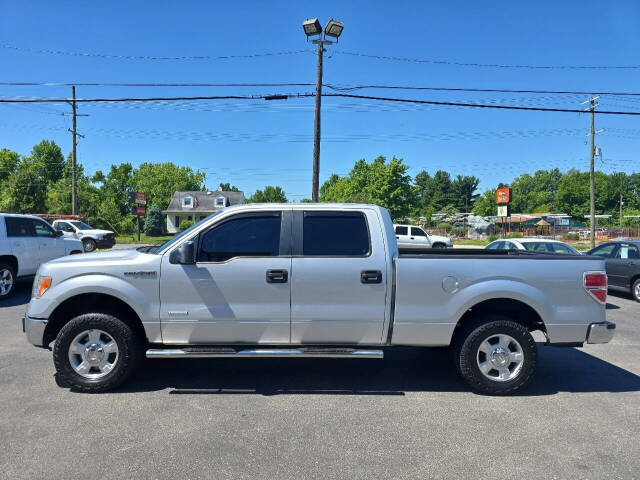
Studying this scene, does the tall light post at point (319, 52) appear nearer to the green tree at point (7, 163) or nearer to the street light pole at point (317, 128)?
the street light pole at point (317, 128)

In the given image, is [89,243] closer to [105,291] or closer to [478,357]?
[105,291]

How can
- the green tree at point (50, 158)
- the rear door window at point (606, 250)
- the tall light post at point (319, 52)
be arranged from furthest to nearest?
the green tree at point (50, 158)
the tall light post at point (319, 52)
the rear door window at point (606, 250)

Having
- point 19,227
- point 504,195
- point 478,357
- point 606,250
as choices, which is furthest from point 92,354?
point 504,195

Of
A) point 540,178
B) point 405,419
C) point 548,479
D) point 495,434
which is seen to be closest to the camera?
point 548,479

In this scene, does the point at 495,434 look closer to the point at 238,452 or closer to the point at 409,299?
the point at 409,299

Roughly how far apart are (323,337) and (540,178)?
5676 inches

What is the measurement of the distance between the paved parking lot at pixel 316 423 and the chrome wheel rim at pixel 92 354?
9.7 inches

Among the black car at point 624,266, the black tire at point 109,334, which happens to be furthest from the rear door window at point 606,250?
the black tire at point 109,334

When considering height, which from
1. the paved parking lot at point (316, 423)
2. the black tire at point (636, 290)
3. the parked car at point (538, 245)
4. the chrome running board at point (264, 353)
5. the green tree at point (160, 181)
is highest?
the green tree at point (160, 181)

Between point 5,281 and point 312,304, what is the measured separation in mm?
8844

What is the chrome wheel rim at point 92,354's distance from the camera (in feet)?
14.0

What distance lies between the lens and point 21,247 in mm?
9867

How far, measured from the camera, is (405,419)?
3.79 metres

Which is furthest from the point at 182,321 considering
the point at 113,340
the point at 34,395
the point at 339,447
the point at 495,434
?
the point at 495,434
